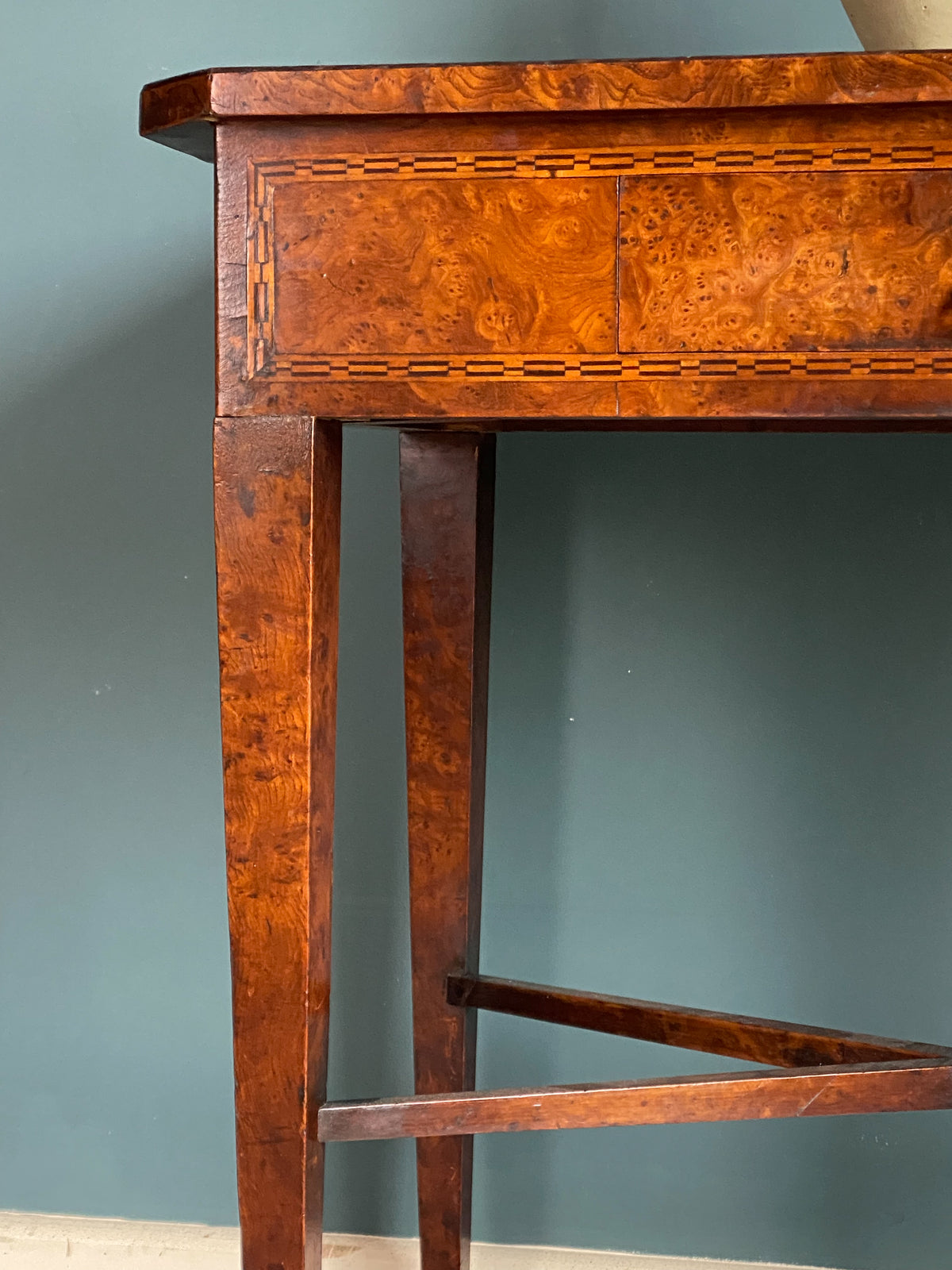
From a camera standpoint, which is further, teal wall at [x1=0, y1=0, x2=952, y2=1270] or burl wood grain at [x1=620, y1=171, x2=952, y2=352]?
teal wall at [x1=0, y1=0, x2=952, y2=1270]

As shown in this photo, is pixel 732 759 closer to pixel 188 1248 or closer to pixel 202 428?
pixel 202 428

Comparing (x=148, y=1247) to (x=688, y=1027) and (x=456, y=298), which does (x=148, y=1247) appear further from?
(x=456, y=298)

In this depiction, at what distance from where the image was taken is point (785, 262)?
775mm

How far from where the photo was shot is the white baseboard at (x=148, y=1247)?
4.64 feet

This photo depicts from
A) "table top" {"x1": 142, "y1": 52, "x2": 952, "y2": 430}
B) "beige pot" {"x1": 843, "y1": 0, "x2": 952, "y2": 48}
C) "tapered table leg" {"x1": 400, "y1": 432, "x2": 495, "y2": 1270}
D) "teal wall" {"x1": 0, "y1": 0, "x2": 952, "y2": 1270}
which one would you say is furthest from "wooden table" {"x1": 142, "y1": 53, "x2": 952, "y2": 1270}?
"teal wall" {"x1": 0, "y1": 0, "x2": 952, "y2": 1270}

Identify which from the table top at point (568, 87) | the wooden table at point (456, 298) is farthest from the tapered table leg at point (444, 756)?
the table top at point (568, 87)

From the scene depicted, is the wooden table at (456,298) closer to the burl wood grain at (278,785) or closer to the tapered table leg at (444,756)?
the burl wood grain at (278,785)

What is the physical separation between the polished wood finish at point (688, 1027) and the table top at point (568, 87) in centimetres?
64

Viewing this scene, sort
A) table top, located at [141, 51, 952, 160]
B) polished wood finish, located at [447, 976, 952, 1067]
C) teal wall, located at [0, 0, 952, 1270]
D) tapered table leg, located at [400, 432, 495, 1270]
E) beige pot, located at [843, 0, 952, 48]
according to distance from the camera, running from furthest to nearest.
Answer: teal wall, located at [0, 0, 952, 1270] < tapered table leg, located at [400, 432, 495, 1270] < polished wood finish, located at [447, 976, 952, 1067] < beige pot, located at [843, 0, 952, 48] < table top, located at [141, 51, 952, 160]

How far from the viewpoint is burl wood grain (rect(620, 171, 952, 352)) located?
765 mm

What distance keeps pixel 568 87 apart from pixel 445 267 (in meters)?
0.12

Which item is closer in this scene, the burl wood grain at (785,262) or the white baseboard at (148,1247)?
the burl wood grain at (785,262)

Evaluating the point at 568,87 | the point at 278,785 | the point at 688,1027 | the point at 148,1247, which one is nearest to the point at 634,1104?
the point at 688,1027

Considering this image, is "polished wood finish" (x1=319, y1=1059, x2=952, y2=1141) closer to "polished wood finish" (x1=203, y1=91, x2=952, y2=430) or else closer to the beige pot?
"polished wood finish" (x1=203, y1=91, x2=952, y2=430)
